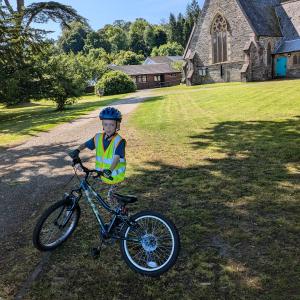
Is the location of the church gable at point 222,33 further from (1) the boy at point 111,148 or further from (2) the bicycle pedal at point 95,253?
(2) the bicycle pedal at point 95,253

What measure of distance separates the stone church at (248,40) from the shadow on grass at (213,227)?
3509cm

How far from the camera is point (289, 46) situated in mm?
42562

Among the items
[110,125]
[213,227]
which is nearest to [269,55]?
[213,227]

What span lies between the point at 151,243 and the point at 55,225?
1.52m

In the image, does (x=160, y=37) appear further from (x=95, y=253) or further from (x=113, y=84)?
(x=95, y=253)

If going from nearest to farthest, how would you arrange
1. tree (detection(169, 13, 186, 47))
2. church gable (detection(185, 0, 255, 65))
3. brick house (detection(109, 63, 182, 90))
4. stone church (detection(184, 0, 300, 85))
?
stone church (detection(184, 0, 300, 85)) → church gable (detection(185, 0, 255, 65)) → brick house (detection(109, 63, 182, 90)) → tree (detection(169, 13, 186, 47))

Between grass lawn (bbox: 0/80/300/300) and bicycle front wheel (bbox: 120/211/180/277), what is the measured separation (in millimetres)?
162

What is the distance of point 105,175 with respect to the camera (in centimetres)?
472

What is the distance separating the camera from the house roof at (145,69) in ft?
220

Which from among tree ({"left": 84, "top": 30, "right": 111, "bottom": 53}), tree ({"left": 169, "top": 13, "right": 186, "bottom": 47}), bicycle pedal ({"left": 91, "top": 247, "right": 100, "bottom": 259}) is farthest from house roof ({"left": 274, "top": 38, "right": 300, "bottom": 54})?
tree ({"left": 84, "top": 30, "right": 111, "bottom": 53})

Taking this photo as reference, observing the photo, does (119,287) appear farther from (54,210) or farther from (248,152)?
(248,152)

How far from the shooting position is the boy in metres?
4.87

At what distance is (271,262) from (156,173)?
4.45m

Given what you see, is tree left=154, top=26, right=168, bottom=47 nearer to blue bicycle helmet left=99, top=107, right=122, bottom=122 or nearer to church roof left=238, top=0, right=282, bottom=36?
church roof left=238, top=0, right=282, bottom=36
